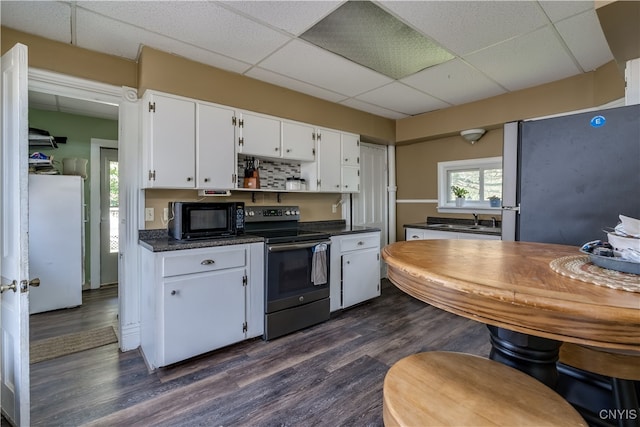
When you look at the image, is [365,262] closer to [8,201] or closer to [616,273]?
[616,273]

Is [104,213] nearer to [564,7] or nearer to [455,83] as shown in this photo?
[455,83]

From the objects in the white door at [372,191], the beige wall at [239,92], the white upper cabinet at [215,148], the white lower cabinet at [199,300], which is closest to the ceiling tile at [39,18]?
the beige wall at [239,92]

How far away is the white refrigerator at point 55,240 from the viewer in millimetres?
3176

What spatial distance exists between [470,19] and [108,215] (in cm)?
475

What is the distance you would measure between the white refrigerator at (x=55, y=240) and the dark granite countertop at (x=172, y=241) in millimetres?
1585

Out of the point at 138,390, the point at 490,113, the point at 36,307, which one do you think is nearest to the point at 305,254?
the point at 138,390

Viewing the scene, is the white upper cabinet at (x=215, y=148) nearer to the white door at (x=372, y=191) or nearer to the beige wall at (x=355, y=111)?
the beige wall at (x=355, y=111)

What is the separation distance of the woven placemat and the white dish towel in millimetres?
2021

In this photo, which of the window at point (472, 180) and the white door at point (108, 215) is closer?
the window at point (472, 180)

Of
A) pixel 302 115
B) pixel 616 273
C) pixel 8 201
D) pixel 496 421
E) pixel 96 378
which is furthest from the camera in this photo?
pixel 302 115

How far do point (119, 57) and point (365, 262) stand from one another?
306 cm

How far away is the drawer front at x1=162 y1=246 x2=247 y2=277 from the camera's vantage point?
2115 millimetres

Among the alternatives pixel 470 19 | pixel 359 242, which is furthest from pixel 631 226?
pixel 359 242

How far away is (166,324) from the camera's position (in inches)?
82.6
